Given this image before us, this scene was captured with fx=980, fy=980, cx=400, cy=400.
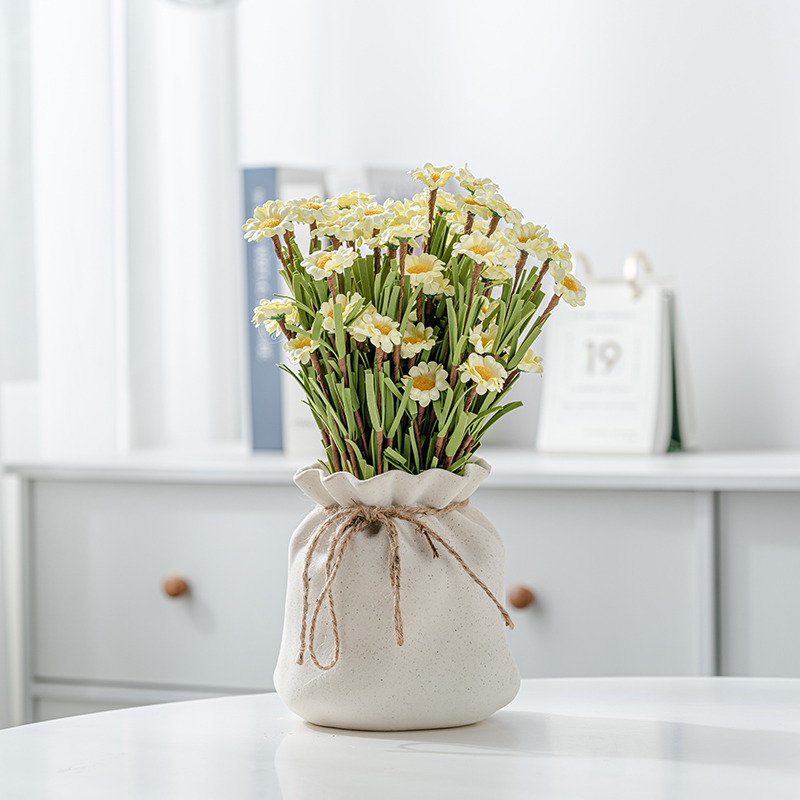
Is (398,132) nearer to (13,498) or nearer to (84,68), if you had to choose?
(84,68)

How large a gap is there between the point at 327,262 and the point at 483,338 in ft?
0.31

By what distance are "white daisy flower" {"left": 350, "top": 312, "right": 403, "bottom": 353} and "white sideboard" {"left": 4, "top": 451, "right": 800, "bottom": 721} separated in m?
0.62

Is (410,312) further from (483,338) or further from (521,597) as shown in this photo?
(521,597)

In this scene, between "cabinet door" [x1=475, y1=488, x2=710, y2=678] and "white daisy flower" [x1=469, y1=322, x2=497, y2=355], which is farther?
"cabinet door" [x1=475, y1=488, x2=710, y2=678]

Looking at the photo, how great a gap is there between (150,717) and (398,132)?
1199mm

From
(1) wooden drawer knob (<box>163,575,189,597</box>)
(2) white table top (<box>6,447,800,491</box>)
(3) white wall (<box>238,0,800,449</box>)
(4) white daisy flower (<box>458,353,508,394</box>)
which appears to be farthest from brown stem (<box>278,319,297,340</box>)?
(3) white wall (<box>238,0,800,449</box>)

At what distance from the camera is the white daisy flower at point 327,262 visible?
0.51 metres

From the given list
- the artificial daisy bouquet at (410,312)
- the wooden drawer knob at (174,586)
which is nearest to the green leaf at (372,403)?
the artificial daisy bouquet at (410,312)

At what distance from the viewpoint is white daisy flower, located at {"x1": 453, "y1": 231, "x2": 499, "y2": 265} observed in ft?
1.71

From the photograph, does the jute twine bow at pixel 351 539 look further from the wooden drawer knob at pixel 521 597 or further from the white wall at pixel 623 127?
the white wall at pixel 623 127

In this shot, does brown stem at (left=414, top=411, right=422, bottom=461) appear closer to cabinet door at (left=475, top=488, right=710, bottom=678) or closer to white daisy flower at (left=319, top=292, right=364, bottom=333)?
white daisy flower at (left=319, top=292, right=364, bottom=333)

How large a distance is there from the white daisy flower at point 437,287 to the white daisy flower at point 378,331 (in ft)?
0.09

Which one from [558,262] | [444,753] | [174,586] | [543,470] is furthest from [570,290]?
[174,586]

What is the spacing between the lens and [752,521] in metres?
1.07
